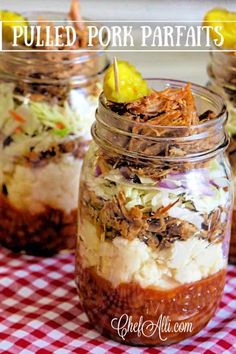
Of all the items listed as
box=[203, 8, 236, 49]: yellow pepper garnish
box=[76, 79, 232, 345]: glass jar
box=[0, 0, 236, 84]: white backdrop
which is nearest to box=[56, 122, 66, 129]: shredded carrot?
box=[76, 79, 232, 345]: glass jar

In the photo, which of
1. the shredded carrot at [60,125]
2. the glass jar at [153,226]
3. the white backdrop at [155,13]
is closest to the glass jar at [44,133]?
the shredded carrot at [60,125]

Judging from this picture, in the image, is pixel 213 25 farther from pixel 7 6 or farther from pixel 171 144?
pixel 7 6

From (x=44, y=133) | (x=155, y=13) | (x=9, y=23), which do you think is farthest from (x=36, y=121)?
(x=155, y=13)

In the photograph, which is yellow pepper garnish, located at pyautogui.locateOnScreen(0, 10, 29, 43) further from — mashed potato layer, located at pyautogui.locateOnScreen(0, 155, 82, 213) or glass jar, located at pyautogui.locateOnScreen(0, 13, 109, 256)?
mashed potato layer, located at pyautogui.locateOnScreen(0, 155, 82, 213)

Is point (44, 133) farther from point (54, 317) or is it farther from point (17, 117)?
point (54, 317)

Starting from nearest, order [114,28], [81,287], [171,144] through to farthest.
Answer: [171,144], [81,287], [114,28]

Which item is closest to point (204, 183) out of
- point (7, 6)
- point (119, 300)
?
point (119, 300)
